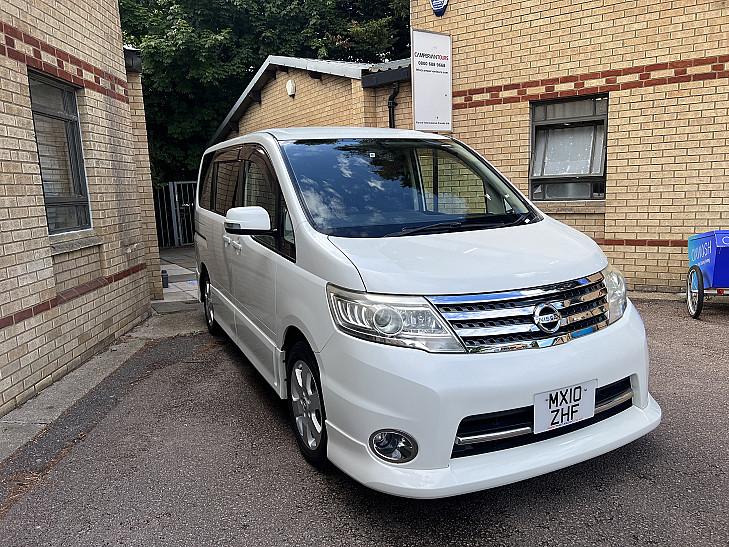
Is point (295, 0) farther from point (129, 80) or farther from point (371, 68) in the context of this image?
point (129, 80)

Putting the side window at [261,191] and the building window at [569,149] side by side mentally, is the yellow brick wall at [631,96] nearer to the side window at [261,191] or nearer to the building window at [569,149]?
the building window at [569,149]

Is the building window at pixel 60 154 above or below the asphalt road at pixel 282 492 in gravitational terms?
above

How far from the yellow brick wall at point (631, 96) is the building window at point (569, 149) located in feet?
0.65

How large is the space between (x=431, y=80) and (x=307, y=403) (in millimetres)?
6091

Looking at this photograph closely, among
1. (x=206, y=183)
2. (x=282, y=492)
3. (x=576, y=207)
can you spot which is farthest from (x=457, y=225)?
(x=576, y=207)

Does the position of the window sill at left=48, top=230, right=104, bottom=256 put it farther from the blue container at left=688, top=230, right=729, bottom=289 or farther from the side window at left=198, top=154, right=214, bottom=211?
the blue container at left=688, top=230, right=729, bottom=289

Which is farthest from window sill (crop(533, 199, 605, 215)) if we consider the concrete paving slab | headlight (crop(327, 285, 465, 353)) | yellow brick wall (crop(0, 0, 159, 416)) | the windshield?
headlight (crop(327, 285, 465, 353))

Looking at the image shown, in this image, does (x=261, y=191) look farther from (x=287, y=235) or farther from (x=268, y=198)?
(x=287, y=235)

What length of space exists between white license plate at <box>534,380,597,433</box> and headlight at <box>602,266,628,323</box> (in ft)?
1.58

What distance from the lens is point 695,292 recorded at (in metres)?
6.32

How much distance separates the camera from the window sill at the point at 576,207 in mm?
8242

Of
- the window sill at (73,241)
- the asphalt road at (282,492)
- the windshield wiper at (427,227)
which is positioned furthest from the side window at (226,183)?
the windshield wiper at (427,227)

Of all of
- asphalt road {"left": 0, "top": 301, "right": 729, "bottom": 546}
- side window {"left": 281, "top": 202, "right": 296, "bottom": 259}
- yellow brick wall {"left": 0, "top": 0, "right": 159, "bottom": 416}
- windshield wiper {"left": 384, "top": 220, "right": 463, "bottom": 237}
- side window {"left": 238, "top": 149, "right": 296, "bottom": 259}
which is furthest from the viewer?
yellow brick wall {"left": 0, "top": 0, "right": 159, "bottom": 416}

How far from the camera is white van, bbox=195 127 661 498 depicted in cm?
254
